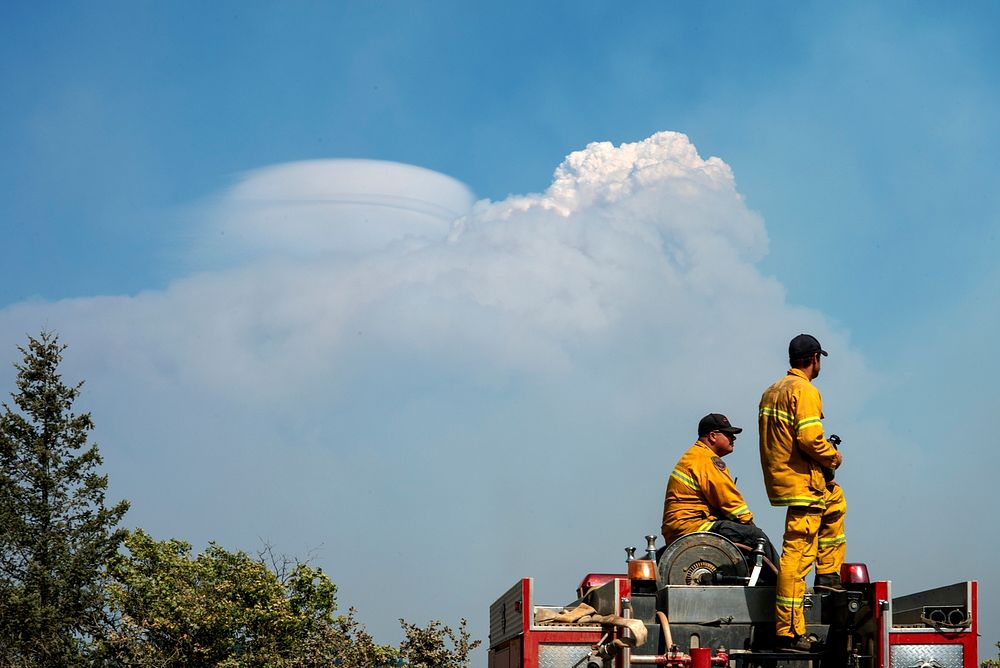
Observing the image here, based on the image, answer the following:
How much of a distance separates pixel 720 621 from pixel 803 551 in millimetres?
763

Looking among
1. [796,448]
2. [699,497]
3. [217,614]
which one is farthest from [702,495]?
[217,614]

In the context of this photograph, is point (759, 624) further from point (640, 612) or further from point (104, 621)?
point (104, 621)

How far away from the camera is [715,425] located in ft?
38.9

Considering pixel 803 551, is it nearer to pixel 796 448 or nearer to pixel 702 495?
pixel 796 448

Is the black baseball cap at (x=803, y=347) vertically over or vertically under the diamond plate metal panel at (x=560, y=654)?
over

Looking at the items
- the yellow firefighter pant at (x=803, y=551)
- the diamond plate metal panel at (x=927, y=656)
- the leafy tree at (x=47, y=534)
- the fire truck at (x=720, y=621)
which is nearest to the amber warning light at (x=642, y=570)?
the fire truck at (x=720, y=621)

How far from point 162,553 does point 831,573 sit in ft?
125

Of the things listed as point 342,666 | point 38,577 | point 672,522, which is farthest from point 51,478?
point 672,522

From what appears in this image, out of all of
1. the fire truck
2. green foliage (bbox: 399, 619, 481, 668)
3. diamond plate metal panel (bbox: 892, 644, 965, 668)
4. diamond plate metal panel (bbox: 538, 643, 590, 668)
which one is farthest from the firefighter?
green foliage (bbox: 399, 619, 481, 668)

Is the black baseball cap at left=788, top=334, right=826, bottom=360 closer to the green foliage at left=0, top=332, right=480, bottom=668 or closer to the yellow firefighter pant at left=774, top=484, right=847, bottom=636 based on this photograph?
the yellow firefighter pant at left=774, top=484, right=847, bottom=636

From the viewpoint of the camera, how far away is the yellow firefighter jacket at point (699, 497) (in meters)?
11.3

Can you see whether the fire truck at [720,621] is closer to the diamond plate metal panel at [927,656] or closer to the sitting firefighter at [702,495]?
the diamond plate metal panel at [927,656]

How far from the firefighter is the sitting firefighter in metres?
0.83

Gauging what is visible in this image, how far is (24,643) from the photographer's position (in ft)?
144
